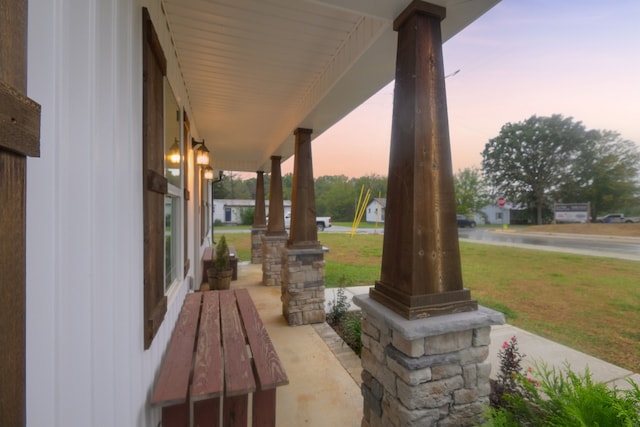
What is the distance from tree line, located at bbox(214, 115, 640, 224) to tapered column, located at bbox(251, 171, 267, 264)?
18.7 meters

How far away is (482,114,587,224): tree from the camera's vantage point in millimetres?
30500

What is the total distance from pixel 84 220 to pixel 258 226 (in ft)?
27.7

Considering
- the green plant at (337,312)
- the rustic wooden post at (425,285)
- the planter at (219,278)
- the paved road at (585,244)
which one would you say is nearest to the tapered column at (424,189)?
the rustic wooden post at (425,285)

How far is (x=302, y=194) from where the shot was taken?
438 cm

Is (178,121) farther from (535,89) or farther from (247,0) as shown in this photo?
(535,89)

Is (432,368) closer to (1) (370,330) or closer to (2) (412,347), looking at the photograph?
(2) (412,347)

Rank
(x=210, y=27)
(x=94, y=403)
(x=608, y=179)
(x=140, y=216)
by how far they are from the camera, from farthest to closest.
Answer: (x=608, y=179) → (x=210, y=27) → (x=140, y=216) → (x=94, y=403)

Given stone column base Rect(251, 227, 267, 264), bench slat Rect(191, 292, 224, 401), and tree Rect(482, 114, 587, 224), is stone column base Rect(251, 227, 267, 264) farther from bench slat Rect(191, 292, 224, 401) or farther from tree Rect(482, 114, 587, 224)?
tree Rect(482, 114, 587, 224)

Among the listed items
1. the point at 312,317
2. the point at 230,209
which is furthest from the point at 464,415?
the point at 230,209

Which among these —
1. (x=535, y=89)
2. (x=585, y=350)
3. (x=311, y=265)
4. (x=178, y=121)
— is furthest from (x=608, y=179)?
(x=178, y=121)

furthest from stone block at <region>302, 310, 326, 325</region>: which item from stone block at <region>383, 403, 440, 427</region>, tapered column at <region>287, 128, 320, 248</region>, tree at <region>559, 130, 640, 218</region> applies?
tree at <region>559, 130, 640, 218</region>

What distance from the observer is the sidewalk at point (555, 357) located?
291 centimetres

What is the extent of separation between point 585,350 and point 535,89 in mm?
4893

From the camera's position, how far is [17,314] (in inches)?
22.3
